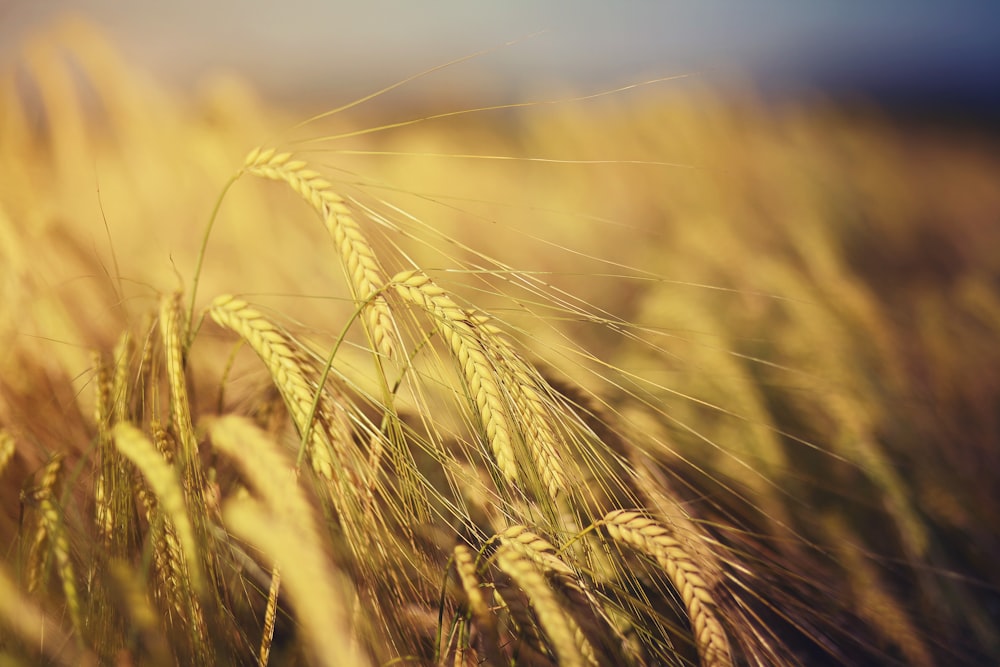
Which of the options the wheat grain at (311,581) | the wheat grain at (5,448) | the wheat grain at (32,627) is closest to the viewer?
the wheat grain at (311,581)

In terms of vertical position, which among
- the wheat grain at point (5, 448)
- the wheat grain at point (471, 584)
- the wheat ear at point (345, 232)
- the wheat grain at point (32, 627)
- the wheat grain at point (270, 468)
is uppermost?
the wheat ear at point (345, 232)

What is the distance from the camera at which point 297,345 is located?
63 cm

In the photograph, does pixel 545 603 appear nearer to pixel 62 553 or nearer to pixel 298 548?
pixel 298 548

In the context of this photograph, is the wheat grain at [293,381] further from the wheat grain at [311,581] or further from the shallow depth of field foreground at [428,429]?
the wheat grain at [311,581]

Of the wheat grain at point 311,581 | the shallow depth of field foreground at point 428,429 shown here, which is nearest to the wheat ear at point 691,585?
the shallow depth of field foreground at point 428,429

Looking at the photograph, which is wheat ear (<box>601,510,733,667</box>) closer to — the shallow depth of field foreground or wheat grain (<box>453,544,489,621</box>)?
the shallow depth of field foreground

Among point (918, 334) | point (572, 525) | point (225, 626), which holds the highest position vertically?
point (225, 626)

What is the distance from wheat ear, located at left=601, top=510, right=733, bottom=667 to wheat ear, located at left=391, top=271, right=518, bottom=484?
0.43 ft

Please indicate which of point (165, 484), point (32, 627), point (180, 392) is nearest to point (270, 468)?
point (165, 484)

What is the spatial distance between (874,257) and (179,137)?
3.18m

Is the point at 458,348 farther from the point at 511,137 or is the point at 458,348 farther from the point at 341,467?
the point at 511,137

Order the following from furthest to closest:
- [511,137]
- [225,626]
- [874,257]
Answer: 1. [511,137]
2. [874,257]
3. [225,626]

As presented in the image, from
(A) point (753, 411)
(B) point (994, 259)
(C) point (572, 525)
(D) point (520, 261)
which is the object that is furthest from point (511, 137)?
(C) point (572, 525)

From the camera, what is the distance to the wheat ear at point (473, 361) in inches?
22.0
